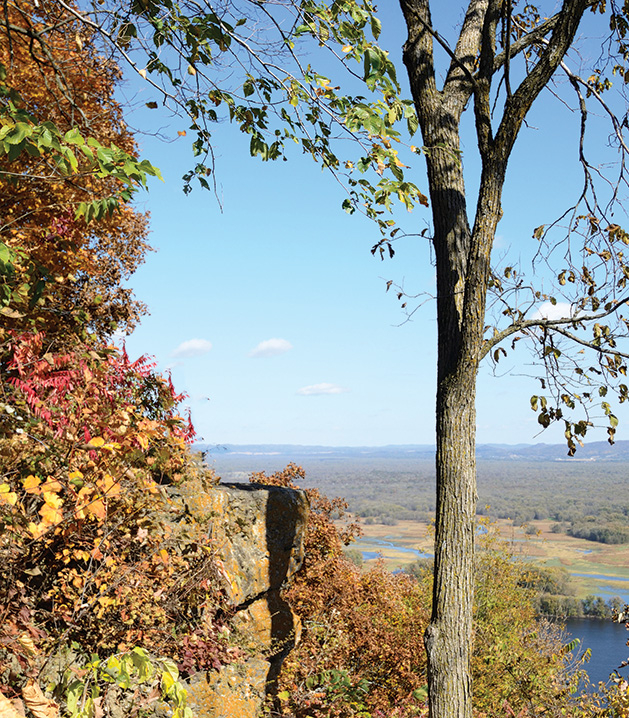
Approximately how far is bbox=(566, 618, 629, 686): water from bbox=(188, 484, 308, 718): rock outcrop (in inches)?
1719

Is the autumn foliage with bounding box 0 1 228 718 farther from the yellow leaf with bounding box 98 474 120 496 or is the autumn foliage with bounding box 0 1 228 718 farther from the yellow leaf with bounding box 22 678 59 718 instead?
the yellow leaf with bounding box 22 678 59 718

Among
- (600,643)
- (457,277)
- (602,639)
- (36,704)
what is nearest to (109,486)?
(36,704)

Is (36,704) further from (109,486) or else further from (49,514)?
(109,486)

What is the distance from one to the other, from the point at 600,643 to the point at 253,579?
53188 mm

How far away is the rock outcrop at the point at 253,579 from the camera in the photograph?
6.20m

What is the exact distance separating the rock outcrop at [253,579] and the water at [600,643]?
43653mm

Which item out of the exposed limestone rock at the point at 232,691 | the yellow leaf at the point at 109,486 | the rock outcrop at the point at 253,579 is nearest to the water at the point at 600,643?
the rock outcrop at the point at 253,579

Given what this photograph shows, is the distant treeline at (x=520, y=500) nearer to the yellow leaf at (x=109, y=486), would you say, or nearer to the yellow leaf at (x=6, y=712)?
the yellow leaf at (x=109, y=486)

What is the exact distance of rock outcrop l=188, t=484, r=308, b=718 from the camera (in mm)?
A: 6199

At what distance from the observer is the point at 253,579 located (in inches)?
281

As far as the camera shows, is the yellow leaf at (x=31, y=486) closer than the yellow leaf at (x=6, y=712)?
No

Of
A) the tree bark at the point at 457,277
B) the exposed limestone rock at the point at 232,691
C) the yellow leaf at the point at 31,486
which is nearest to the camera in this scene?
the yellow leaf at the point at 31,486

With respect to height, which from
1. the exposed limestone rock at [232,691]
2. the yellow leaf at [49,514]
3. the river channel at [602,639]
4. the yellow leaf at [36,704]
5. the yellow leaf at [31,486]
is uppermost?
the yellow leaf at [31,486]

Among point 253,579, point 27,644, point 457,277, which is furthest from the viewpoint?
point 253,579
